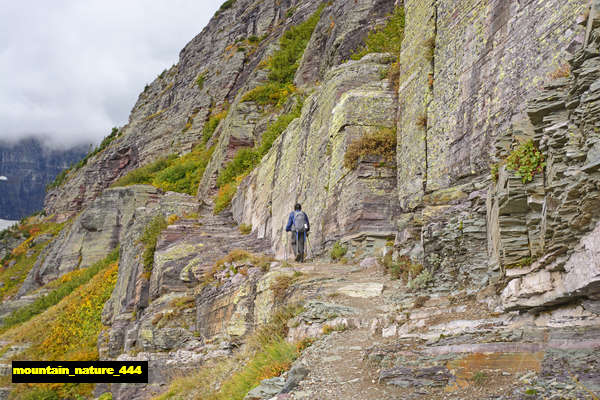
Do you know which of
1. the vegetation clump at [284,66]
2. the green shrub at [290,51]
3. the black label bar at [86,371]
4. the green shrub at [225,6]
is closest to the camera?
the black label bar at [86,371]

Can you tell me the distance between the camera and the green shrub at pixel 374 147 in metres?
13.8

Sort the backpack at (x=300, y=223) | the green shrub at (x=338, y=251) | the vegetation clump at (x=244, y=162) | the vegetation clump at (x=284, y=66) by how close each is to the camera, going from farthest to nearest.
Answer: the vegetation clump at (x=284, y=66) → the vegetation clump at (x=244, y=162) → the backpack at (x=300, y=223) → the green shrub at (x=338, y=251)

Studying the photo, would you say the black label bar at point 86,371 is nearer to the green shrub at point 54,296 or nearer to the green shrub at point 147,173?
the green shrub at point 54,296

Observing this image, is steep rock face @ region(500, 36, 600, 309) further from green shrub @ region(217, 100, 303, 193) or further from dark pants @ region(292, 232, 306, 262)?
green shrub @ region(217, 100, 303, 193)

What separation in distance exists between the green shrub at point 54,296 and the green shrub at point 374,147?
1033 inches

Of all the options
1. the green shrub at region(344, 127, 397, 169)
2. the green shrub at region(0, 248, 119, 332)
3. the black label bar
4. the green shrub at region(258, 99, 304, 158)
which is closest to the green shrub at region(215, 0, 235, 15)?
the green shrub at region(0, 248, 119, 332)

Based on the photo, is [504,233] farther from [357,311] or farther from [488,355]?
[357,311]

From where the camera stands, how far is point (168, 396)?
1116 centimetres

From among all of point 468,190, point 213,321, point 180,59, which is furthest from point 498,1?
point 180,59

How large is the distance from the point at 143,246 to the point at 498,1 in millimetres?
18177

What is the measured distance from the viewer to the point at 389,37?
18719 millimetres

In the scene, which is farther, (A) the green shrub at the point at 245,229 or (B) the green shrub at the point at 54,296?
(B) the green shrub at the point at 54,296

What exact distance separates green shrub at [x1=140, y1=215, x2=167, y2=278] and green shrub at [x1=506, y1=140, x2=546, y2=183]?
1769 cm

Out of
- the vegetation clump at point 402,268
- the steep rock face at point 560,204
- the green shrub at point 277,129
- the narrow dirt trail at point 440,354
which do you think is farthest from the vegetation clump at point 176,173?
the steep rock face at point 560,204
